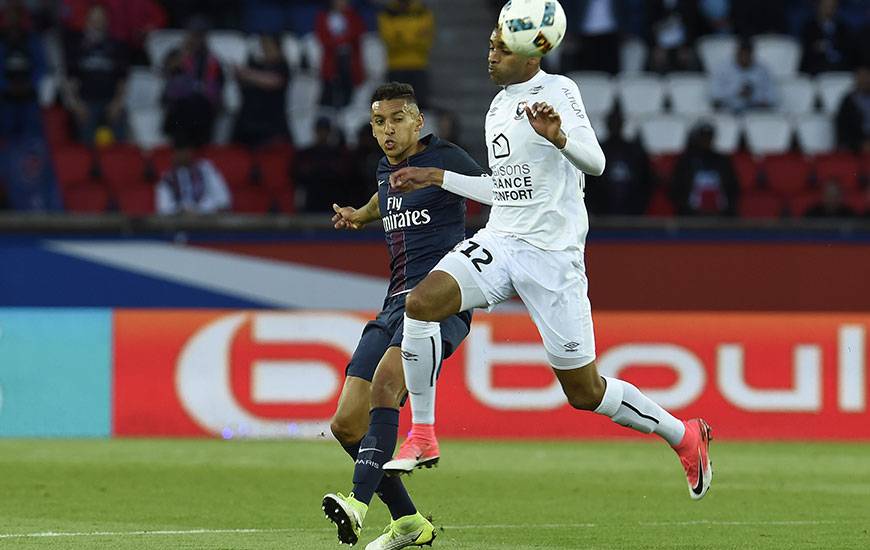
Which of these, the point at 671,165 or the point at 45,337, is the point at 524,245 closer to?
the point at 45,337

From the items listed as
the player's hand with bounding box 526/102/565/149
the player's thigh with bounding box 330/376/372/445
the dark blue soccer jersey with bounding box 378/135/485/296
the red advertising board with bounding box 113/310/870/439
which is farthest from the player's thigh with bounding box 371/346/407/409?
the red advertising board with bounding box 113/310/870/439

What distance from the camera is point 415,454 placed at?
7.64 meters

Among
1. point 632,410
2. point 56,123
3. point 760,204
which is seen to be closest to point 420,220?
point 632,410

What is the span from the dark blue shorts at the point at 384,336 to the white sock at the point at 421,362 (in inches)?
8.7

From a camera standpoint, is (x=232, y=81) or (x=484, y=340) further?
(x=232, y=81)

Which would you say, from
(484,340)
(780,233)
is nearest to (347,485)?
(484,340)

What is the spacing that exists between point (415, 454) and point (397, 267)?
1099mm

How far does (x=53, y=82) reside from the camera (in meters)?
18.0

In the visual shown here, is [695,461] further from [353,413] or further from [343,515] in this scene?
[343,515]

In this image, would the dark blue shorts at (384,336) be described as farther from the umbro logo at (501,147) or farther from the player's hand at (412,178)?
the umbro logo at (501,147)

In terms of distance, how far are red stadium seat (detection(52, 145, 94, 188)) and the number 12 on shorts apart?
9.57m

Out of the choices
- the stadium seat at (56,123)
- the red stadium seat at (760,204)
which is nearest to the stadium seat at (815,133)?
the red stadium seat at (760,204)

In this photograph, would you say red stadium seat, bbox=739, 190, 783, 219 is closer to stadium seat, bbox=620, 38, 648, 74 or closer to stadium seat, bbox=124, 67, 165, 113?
stadium seat, bbox=620, 38, 648, 74

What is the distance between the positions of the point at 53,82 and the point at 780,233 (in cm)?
760
